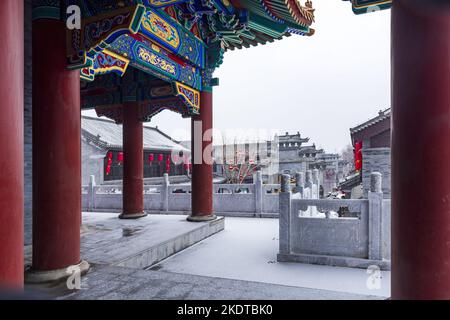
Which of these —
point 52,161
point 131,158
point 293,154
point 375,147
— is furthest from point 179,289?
point 293,154

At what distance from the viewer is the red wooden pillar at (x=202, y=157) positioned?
7.18m

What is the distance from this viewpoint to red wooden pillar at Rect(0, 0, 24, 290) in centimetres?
189

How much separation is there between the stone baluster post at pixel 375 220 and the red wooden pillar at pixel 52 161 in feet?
14.8

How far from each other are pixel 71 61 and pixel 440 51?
11.8 feet

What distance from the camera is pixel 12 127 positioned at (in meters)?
1.93

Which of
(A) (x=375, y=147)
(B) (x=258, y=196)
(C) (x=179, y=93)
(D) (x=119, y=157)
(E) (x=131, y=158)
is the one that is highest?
(C) (x=179, y=93)

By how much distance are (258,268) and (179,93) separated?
158 inches

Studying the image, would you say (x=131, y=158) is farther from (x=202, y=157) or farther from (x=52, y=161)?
(x=52, y=161)

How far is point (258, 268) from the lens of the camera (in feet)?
15.9

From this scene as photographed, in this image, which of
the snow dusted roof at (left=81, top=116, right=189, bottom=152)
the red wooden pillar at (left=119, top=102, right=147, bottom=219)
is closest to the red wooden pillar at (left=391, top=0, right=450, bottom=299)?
the red wooden pillar at (left=119, top=102, right=147, bottom=219)

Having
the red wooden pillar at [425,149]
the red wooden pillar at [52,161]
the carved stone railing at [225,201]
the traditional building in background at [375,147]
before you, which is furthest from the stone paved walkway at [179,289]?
the traditional building in background at [375,147]
